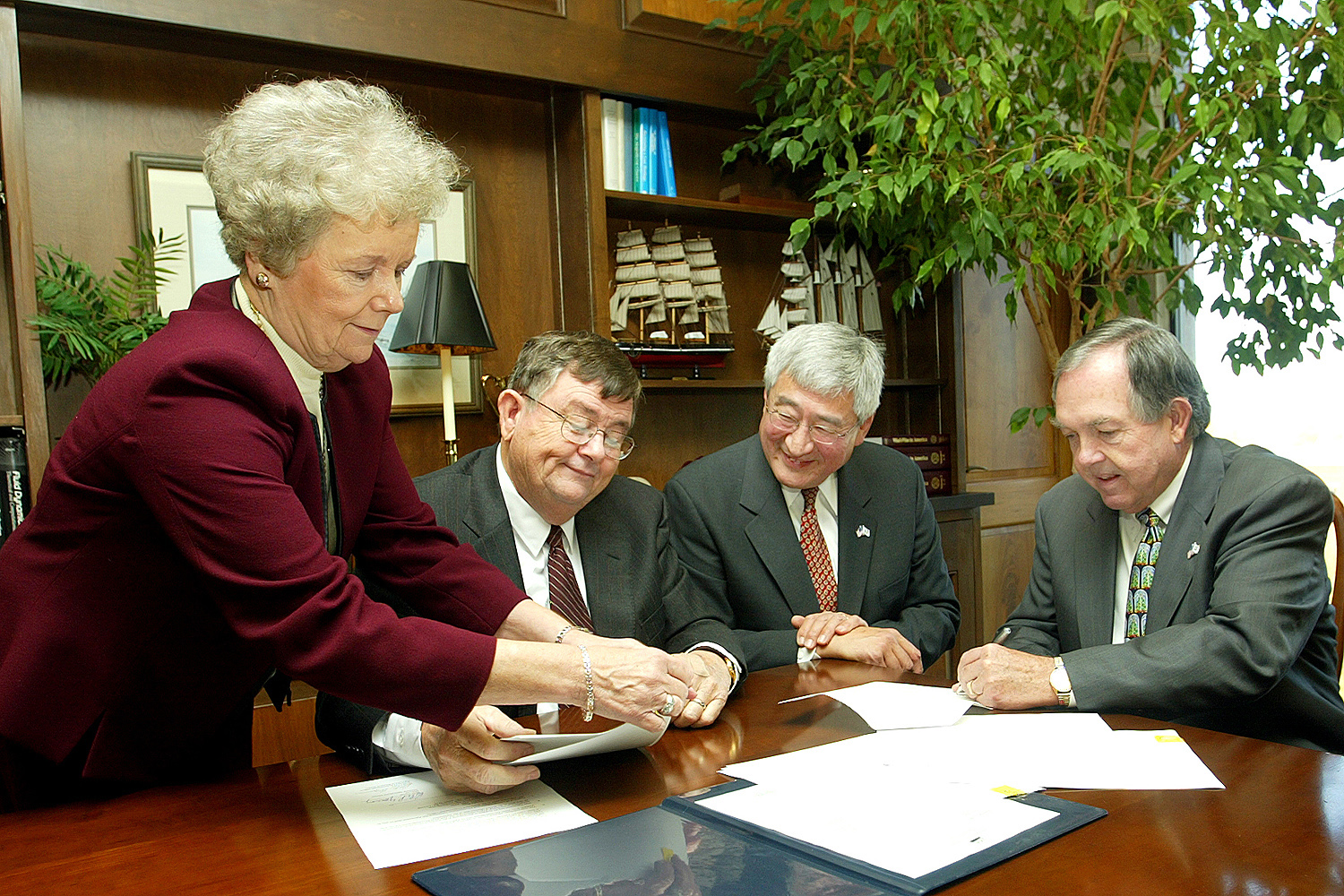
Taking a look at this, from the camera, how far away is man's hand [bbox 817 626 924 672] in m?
2.02

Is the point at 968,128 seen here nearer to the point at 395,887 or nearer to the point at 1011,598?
the point at 1011,598

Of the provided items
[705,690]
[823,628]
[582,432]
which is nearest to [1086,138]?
[823,628]

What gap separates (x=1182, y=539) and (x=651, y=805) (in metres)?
1.24

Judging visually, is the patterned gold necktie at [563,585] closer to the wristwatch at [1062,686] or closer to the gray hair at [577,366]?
the gray hair at [577,366]

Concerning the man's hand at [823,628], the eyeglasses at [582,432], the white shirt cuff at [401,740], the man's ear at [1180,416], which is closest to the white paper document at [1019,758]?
the white shirt cuff at [401,740]

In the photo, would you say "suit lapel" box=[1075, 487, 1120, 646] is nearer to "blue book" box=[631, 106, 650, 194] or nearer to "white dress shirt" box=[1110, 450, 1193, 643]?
"white dress shirt" box=[1110, 450, 1193, 643]

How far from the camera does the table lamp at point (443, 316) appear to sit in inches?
117

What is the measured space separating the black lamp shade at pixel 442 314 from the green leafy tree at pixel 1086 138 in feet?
3.69

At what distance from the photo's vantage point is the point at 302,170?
1187 mm

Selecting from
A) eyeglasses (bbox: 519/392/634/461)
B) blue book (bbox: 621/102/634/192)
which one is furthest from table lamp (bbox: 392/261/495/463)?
eyeglasses (bbox: 519/392/634/461)

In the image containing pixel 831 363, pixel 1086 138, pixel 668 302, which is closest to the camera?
pixel 831 363

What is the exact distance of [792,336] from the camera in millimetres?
2449

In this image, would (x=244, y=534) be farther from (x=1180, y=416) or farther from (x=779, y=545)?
(x=1180, y=416)

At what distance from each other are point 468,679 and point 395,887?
8.4 inches
